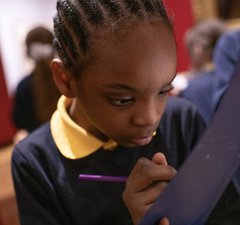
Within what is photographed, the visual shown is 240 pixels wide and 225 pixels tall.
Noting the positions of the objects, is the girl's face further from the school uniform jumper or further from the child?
the school uniform jumper

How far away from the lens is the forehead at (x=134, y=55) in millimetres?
521

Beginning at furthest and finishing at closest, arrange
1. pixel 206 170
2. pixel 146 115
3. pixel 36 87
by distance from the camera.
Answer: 1. pixel 36 87
2. pixel 146 115
3. pixel 206 170

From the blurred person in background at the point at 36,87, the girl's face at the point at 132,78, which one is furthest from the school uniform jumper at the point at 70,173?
the blurred person in background at the point at 36,87

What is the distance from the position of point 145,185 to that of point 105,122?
0.40 ft

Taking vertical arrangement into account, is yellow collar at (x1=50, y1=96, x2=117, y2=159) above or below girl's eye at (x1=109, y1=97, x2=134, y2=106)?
below

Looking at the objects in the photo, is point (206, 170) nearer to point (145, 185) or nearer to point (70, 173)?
point (145, 185)

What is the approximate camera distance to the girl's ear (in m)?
0.62

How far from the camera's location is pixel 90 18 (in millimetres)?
553

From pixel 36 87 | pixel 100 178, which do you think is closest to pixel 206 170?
pixel 100 178

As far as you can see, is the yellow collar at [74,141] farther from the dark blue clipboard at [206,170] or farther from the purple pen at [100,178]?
the dark blue clipboard at [206,170]

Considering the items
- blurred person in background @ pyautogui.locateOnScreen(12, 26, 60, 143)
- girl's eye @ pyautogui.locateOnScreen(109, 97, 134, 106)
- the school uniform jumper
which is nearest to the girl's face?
girl's eye @ pyautogui.locateOnScreen(109, 97, 134, 106)

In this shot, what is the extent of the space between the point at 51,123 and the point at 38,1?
3.59 m

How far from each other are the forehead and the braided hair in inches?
0.5

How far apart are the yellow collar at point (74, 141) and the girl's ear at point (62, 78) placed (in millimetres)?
74
